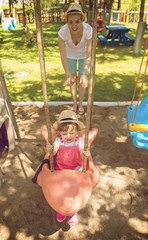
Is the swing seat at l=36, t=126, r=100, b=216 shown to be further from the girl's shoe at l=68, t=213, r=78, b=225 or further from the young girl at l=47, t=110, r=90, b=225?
the girl's shoe at l=68, t=213, r=78, b=225

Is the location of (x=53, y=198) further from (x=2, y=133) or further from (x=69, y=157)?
(x=2, y=133)

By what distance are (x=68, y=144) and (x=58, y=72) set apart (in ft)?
15.0

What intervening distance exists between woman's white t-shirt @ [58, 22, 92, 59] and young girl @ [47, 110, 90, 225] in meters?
1.45

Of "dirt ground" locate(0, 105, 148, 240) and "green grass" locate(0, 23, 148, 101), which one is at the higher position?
"green grass" locate(0, 23, 148, 101)

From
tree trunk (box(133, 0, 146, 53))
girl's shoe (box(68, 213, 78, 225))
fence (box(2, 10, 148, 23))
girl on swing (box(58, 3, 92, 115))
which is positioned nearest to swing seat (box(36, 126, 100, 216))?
girl's shoe (box(68, 213, 78, 225))

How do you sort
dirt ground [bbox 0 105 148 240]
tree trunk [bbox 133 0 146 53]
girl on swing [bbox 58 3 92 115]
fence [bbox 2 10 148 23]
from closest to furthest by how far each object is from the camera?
dirt ground [bbox 0 105 148 240] → girl on swing [bbox 58 3 92 115] → tree trunk [bbox 133 0 146 53] → fence [bbox 2 10 148 23]

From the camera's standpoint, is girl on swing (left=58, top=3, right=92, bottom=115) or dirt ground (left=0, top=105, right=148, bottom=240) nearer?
dirt ground (left=0, top=105, right=148, bottom=240)

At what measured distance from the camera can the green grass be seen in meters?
4.97

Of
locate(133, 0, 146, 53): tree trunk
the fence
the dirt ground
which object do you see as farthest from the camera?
the fence

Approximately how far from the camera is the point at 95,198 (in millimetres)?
2453

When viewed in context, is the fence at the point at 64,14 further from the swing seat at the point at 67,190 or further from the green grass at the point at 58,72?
the swing seat at the point at 67,190

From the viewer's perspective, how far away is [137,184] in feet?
8.58

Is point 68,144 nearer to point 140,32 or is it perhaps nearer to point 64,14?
point 140,32

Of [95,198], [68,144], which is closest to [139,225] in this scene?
[95,198]
